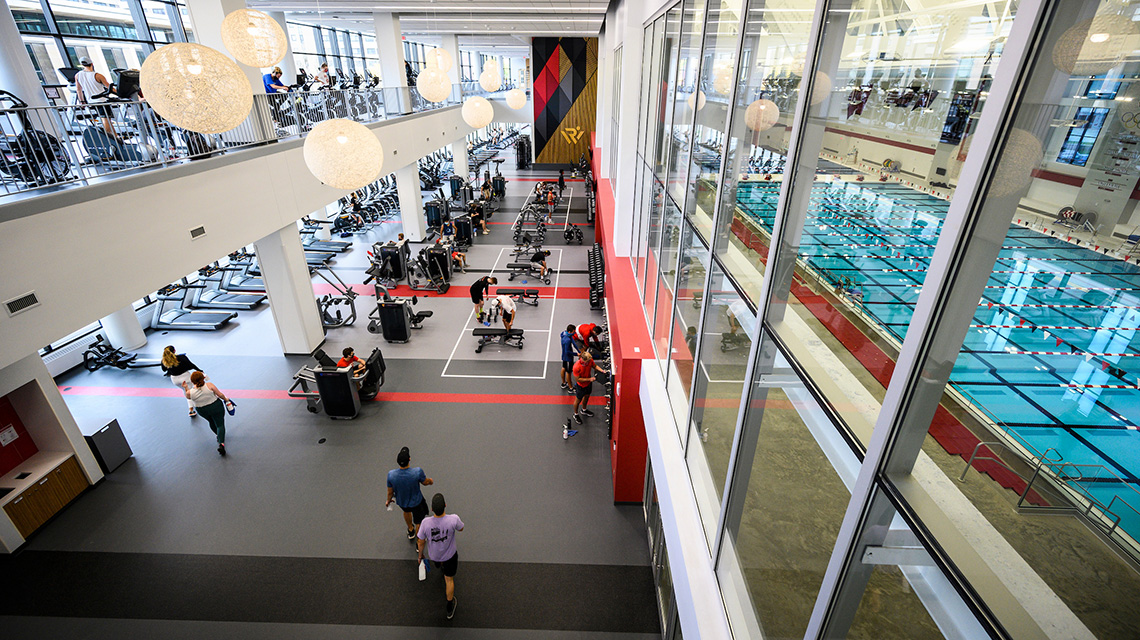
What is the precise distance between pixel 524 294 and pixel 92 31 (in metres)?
10.9

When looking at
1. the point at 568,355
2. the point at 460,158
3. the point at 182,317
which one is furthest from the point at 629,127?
the point at 460,158

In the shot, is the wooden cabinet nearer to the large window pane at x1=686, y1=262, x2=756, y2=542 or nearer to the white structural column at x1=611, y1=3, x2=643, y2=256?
the large window pane at x1=686, y1=262, x2=756, y2=542

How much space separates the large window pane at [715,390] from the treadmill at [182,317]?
12.1 meters

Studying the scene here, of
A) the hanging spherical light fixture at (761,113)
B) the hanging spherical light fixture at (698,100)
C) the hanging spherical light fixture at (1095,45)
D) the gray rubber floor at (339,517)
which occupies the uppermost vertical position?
the hanging spherical light fixture at (1095,45)

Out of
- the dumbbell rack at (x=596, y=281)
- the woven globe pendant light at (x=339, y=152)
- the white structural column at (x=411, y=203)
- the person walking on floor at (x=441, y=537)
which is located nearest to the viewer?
the person walking on floor at (x=441, y=537)

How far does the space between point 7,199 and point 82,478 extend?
423 cm

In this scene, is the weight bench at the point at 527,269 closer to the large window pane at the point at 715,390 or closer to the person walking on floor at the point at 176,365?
the person walking on floor at the point at 176,365

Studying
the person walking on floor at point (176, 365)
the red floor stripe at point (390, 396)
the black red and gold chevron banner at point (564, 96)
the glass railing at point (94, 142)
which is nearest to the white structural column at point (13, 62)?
the glass railing at point (94, 142)

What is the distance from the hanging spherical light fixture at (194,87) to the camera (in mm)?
3914

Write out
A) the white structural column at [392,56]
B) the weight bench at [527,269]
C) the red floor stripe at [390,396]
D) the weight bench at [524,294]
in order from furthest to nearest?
the white structural column at [392,56] → the weight bench at [527,269] → the weight bench at [524,294] → the red floor stripe at [390,396]

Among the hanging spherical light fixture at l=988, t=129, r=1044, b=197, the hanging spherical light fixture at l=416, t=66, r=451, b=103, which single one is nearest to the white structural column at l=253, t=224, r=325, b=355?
the hanging spherical light fixture at l=416, t=66, r=451, b=103

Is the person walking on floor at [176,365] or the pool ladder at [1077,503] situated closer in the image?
the pool ladder at [1077,503]

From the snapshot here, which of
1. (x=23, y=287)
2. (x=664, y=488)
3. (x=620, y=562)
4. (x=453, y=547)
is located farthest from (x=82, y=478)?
(x=664, y=488)

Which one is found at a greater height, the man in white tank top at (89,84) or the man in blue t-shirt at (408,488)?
the man in white tank top at (89,84)
